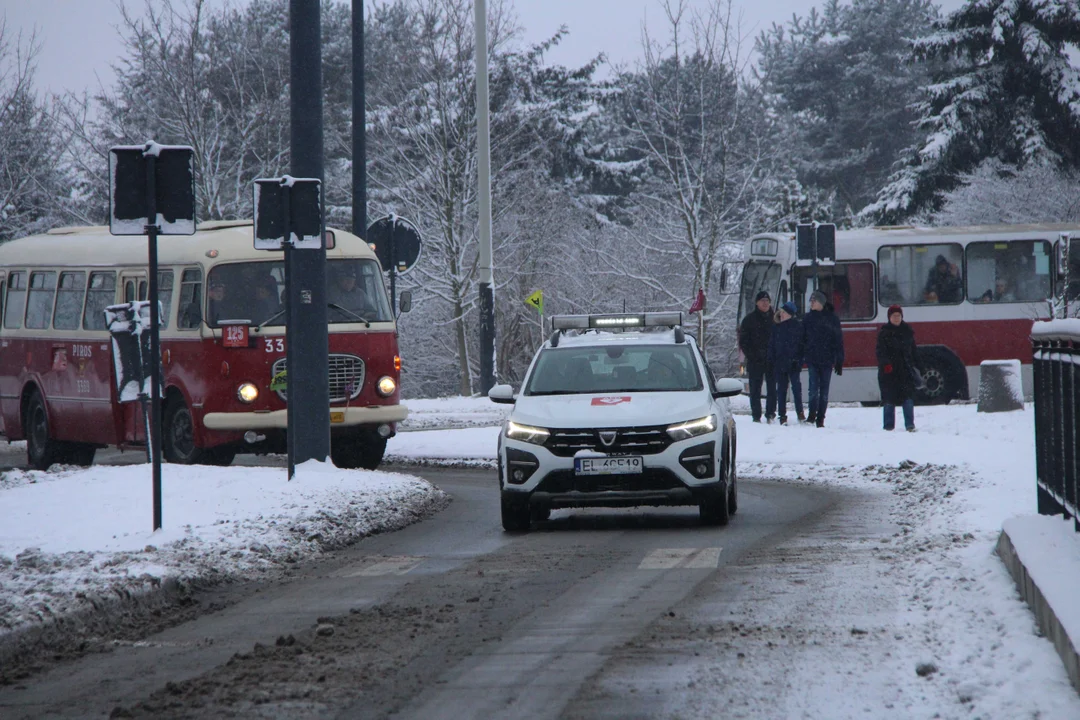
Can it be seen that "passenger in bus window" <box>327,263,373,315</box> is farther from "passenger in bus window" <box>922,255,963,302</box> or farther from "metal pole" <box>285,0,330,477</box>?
"passenger in bus window" <box>922,255,963,302</box>

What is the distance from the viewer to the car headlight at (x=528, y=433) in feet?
39.5

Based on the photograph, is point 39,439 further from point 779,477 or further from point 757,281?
point 757,281

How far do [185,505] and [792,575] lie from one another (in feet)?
18.5

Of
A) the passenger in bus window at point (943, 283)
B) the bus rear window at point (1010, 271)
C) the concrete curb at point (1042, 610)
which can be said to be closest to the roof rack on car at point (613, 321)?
the concrete curb at point (1042, 610)

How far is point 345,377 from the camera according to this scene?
59.2ft

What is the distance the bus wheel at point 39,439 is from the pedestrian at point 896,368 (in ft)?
36.3

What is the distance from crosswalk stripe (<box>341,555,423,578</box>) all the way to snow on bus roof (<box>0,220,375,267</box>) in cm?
682

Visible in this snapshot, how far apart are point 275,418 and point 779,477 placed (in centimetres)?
568

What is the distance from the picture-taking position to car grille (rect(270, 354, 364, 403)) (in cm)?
1797

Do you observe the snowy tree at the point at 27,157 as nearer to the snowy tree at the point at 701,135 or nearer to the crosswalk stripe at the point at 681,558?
the snowy tree at the point at 701,135

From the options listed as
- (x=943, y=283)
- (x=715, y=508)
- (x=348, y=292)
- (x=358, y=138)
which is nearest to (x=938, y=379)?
(x=943, y=283)

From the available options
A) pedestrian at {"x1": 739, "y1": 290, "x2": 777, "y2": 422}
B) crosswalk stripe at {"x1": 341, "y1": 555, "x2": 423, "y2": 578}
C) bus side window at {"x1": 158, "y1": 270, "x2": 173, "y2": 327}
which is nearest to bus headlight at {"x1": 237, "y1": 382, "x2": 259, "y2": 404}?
bus side window at {"x1": 158, "y1": 270, "x2": 173, "y2": 327}

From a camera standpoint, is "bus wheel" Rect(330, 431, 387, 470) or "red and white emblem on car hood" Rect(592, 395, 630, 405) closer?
"red and white emblem on car hood" Rect(592, 395, 630, 405)

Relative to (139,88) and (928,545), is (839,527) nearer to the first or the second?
(928,545)
